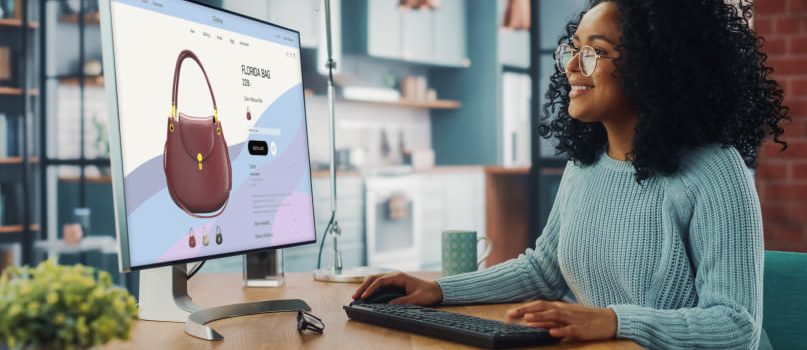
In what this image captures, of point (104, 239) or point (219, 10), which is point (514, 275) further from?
point (104, 239)

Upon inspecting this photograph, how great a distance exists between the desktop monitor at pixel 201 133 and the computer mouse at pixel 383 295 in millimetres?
161

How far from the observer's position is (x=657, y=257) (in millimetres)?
1232

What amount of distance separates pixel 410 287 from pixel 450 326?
30cm

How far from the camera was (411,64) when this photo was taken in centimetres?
702

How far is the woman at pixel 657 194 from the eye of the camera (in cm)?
111

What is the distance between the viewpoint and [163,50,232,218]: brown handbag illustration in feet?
3.57

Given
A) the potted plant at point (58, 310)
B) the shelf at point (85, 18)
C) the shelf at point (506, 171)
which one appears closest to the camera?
the potted plant at point (58, 310)

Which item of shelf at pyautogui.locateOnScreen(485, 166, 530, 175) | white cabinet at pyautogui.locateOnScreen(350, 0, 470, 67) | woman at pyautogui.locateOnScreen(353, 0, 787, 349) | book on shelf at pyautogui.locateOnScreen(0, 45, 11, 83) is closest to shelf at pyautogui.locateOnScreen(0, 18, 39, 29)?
book on shelf at pyautogui.locateOnScreen(0, 45, 11, 83)

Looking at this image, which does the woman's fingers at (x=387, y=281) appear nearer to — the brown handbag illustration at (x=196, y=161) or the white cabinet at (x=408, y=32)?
the brown handbag illustration at (x=196, y=161)

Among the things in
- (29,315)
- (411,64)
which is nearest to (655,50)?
(29,315)

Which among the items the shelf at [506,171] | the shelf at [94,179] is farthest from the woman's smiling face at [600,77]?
the shelf at [506,171]

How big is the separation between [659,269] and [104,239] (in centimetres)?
354

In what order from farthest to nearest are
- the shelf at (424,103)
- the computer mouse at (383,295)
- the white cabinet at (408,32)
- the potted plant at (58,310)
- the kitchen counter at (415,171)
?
the shelf at (424,103)
the white cabinet at (408,32)
the kitchen counter at (415,171)
the computer mouse at (383,295)
the potted plant at (58,310)

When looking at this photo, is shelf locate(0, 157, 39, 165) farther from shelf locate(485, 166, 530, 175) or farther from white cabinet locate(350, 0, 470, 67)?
shelf locate(485, 166, 530, 175)
